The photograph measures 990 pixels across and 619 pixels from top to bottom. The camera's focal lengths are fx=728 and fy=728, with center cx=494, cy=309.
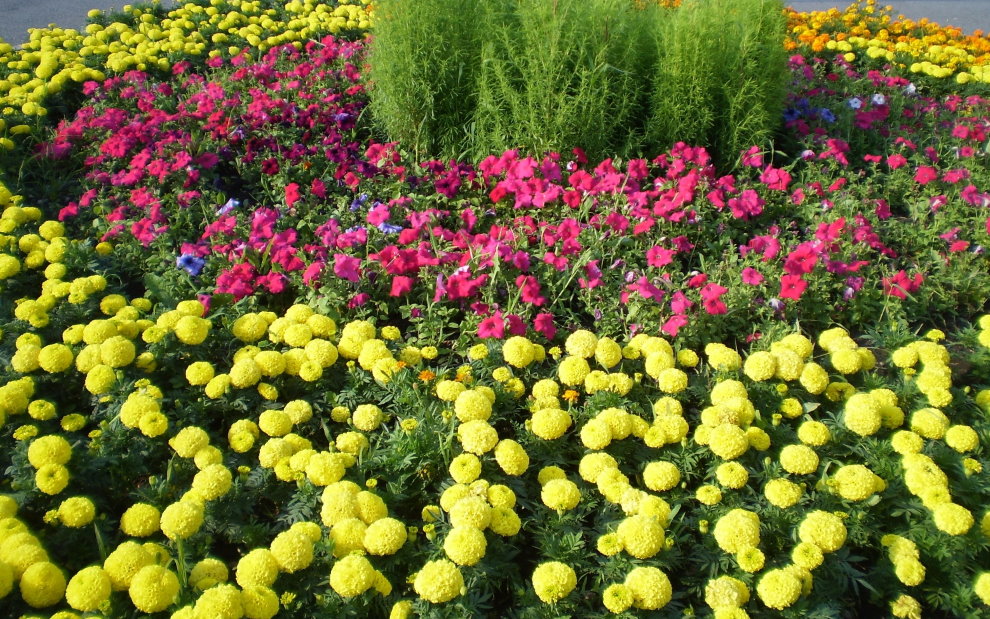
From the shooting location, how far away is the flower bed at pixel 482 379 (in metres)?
1.98

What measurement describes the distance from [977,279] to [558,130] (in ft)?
7.45

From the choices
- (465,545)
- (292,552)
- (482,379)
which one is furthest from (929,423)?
(292,552)

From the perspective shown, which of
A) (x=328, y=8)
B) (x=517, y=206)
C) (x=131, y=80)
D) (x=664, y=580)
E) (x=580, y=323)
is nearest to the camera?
(x=664, y=580)

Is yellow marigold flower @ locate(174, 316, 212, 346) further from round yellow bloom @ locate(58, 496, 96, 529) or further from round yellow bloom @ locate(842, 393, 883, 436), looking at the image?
round yellow bloom @ locate(842, 393, 883, 436)

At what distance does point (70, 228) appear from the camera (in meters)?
3.97

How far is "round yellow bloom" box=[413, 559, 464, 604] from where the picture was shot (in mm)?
1780

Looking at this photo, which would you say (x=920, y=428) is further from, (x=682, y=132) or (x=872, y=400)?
(x=682, y=132)

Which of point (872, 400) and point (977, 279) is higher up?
point (872, 400)

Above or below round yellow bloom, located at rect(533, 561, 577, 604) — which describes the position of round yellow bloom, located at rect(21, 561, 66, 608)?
above

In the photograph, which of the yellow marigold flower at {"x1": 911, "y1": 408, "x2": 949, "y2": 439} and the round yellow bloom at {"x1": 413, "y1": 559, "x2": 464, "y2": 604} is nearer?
the round yellow bloom at {"x1": 413, "y1": 559, "x2": 464, "y2": 604}

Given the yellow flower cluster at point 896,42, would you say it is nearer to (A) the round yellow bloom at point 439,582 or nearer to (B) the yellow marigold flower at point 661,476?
(B) the yellow marigold flower at point 661,476

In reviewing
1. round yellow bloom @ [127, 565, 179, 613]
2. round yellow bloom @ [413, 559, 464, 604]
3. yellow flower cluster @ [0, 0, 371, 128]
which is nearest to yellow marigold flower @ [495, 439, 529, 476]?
round yellow bloom @ [413, 559, 464, 604]

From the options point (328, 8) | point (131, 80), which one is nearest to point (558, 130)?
point (131, 80)

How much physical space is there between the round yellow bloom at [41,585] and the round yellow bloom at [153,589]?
19 cm
